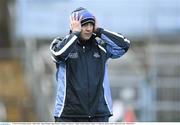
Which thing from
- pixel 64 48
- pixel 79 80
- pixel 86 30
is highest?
pixel 86 30

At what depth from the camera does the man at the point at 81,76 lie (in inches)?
303

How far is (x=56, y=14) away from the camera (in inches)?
814

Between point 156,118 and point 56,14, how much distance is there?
5053 millimetres

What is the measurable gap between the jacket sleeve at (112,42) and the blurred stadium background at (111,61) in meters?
8.68

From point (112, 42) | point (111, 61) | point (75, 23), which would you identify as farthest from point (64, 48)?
point (111, 61)

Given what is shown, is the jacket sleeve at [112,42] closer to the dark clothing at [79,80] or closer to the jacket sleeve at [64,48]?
the dark clothing at [79,80]

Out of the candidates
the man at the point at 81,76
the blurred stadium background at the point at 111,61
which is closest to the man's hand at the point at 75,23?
the man at the point at 81,76

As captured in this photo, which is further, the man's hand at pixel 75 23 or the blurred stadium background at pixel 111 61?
the blurred stadium background at pixel 111 61

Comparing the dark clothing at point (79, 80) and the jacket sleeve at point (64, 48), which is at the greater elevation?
the jacket sleeve at point (64, 48)

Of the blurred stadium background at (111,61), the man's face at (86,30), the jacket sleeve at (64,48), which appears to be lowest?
the blurred stadium background at (111,61)

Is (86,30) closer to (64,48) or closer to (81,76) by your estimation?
(64,48)

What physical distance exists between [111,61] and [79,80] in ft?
35.3

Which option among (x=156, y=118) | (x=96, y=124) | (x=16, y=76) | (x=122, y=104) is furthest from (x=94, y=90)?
(x=16, y=76)

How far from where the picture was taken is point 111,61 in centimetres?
1845
